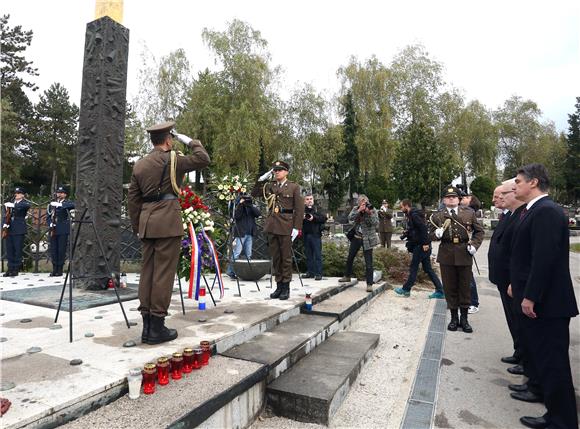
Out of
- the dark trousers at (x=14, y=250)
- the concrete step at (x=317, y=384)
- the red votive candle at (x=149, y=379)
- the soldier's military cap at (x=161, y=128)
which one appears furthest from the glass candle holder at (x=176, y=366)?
the dark trousers at (x=14, y=250)

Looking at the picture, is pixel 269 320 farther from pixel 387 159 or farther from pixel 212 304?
pixel 387 159

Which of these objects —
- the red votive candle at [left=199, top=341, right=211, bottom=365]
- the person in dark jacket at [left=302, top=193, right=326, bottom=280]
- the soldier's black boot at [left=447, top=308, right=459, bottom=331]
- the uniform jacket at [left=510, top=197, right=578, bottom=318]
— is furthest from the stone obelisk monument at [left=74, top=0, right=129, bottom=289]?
the uniform jacket at [left=510, top=197, right=578, bottom=318]

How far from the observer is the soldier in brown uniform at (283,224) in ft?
19.6

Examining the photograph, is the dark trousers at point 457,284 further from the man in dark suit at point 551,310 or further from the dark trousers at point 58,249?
the dark trousers at point 58,249

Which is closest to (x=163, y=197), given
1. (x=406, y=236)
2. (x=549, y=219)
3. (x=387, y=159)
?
(x=549, y=219)

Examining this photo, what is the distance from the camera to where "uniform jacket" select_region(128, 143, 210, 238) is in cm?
375

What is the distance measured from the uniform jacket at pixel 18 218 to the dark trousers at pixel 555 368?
944 cm

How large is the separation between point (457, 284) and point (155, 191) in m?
4.62

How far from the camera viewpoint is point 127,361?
3178 millimetres

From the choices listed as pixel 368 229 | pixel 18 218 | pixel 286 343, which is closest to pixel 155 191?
pixel 286 343

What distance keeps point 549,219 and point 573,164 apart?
2160 inches

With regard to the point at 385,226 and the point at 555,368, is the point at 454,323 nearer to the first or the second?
the point at 555,368

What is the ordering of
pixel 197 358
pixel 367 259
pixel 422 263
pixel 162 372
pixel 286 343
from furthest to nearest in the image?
pixel 422 263 < pixel 367 259 < pixel 286 343 < pixel 197 358 < pixel 162 372

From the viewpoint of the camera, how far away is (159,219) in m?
3.75
